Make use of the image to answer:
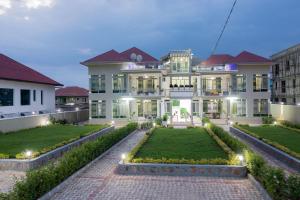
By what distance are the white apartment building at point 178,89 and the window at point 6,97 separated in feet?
34.4

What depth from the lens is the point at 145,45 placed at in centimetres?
19575

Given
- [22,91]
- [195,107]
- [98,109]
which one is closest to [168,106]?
[195,107]

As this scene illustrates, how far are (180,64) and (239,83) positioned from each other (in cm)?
816

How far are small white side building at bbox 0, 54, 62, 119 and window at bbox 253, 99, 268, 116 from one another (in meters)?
26.4

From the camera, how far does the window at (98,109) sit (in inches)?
1425

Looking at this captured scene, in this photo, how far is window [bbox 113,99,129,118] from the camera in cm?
3603

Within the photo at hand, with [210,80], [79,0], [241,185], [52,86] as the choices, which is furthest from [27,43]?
[241,185]

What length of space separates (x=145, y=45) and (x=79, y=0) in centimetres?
13934

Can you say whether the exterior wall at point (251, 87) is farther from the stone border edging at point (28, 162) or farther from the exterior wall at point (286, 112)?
the stone border edging at point (28, 162)

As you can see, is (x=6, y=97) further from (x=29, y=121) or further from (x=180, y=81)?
(x=180, y=81)

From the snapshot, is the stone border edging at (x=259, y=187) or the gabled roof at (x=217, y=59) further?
the gabled roof at (x=217, y=59)

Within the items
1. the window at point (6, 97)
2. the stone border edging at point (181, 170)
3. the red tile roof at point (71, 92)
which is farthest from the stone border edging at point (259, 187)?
the red tile roof at point (71, 92)

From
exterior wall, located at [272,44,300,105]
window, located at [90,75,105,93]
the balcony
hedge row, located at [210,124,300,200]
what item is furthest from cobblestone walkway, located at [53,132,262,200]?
exterior wall, located at [272,44,300,105]

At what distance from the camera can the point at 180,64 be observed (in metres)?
37.4
